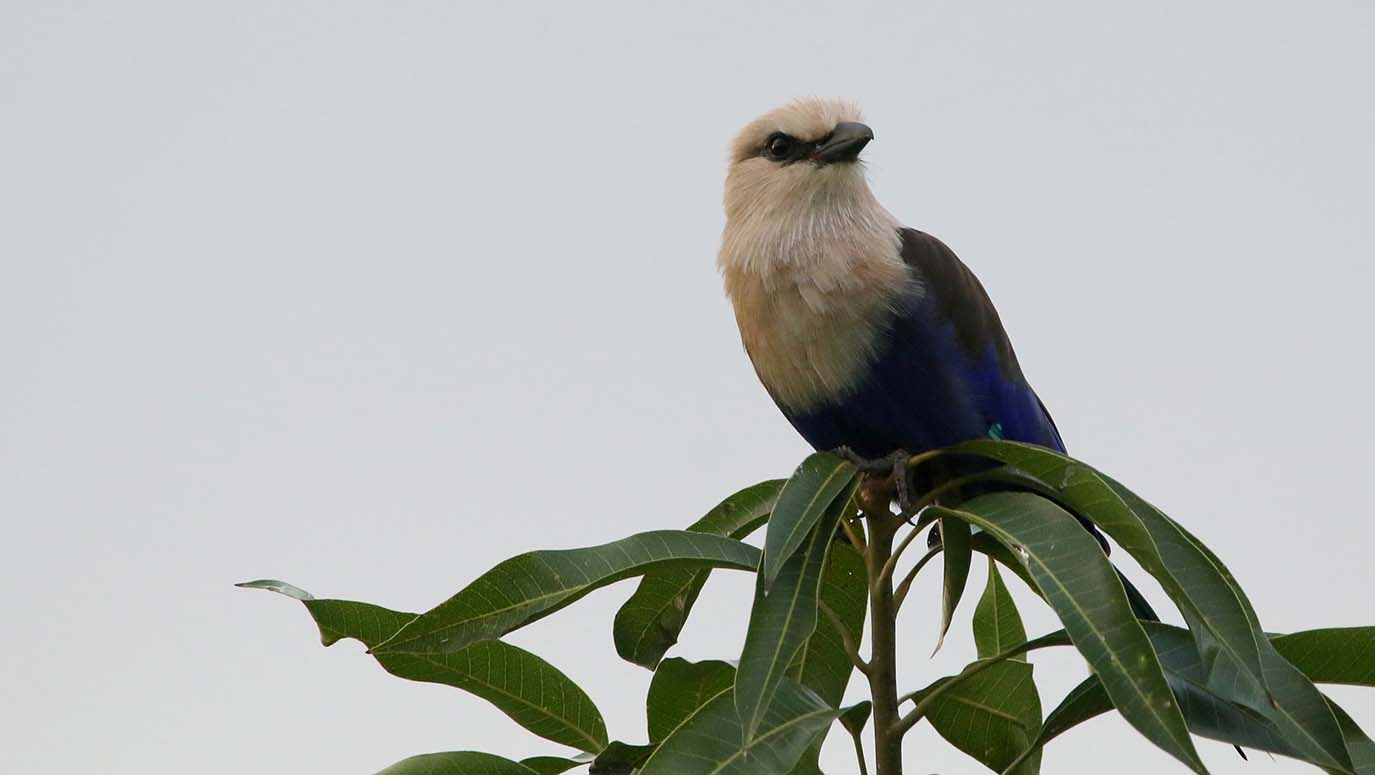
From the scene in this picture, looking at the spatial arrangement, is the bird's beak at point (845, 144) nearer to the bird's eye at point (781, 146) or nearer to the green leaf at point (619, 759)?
the bird's eye at point (781, 146)

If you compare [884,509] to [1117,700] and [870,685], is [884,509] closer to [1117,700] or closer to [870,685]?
[870,685]

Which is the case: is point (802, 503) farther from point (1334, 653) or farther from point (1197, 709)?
point (1334, 653)

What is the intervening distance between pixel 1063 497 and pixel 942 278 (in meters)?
1.04

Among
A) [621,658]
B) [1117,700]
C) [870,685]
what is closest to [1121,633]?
[1117,700]

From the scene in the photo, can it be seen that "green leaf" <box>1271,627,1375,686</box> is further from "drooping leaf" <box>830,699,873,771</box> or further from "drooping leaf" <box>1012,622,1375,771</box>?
"drooping leaf" <box>830,699,873,771</box>

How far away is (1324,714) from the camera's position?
2.54 metres

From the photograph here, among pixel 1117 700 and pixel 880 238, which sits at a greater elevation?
pixel 880 238

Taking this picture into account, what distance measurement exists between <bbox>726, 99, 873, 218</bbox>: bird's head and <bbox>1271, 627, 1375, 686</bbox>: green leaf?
1604mm

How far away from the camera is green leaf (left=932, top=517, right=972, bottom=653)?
314 cm

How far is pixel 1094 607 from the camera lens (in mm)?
2520

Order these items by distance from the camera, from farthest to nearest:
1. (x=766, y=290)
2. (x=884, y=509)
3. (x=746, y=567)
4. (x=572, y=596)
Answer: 1. (x=766, y=290)
2. (x=884, y=509)
3. (x=746, y=567)
4. (x=572, y=596)

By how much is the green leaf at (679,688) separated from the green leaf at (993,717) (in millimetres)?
461

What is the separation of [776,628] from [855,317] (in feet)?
4.02

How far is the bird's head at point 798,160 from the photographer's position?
3.99 metres
